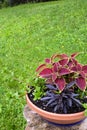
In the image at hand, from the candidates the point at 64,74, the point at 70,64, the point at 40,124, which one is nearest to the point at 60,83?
the point at 64,74

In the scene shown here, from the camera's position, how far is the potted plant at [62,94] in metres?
2.23

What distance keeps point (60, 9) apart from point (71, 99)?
20.7 ft

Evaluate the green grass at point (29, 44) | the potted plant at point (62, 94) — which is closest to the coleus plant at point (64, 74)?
the potted plant at point (62, 94)

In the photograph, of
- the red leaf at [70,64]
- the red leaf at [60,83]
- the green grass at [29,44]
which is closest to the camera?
the red leaf at [60,83]

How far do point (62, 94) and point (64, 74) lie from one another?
0.16 meters

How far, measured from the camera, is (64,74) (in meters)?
2.25

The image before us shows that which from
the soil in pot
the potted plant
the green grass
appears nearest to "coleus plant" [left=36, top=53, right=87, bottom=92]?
the potted plant

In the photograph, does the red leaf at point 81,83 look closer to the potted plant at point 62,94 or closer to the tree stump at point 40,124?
the potted plant at point 62,94

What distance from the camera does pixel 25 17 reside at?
7.89 metres

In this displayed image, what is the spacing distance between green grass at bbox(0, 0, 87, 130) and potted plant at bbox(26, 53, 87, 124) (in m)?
0.26

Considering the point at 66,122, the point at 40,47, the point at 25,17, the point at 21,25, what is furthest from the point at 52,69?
the point at 25,17

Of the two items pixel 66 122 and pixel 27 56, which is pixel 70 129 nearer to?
pixel 66 122

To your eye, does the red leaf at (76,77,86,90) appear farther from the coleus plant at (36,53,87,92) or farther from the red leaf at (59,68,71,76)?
the red leaf at (59,68,71,76)

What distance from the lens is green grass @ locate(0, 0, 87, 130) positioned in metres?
3.56
